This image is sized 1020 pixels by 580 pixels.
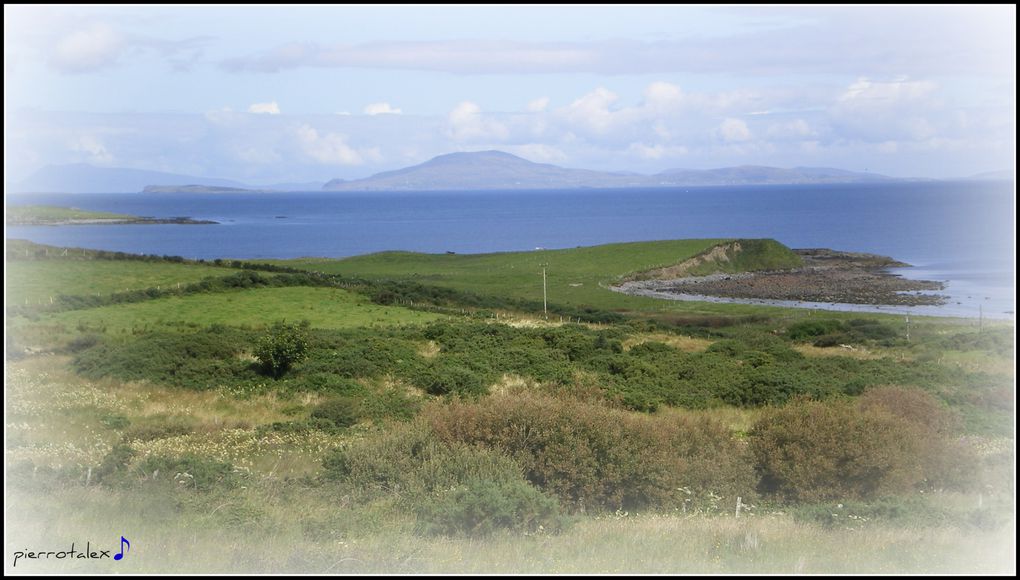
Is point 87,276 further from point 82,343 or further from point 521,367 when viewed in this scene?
point 521,367

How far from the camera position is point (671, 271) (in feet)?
290

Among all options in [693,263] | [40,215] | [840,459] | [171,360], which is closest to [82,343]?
[171,360]

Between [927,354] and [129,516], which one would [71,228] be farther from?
[129,516]

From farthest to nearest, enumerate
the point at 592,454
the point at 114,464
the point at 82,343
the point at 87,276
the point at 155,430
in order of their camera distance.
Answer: the point at 87,276, the point at 82,343, the point at 155,430, the point at 114,464, the point at 592,454

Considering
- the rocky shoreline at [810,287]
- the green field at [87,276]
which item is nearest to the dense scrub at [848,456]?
the green field at [87,276]

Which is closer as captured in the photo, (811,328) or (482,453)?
(482,453)

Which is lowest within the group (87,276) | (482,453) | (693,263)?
(693,263)

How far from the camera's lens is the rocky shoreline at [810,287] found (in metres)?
73.6

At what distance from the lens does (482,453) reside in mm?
13508

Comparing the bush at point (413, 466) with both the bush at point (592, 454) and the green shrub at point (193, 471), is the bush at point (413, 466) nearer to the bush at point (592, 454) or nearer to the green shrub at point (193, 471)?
the bush at point (592, 454)

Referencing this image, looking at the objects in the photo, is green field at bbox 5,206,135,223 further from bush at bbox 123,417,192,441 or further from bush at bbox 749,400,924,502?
bush at bbox 749,400,924,502

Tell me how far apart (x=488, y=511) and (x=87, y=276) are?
142ft

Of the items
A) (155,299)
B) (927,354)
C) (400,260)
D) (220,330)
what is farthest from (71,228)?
(927,354)

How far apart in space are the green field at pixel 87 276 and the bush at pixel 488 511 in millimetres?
33652
